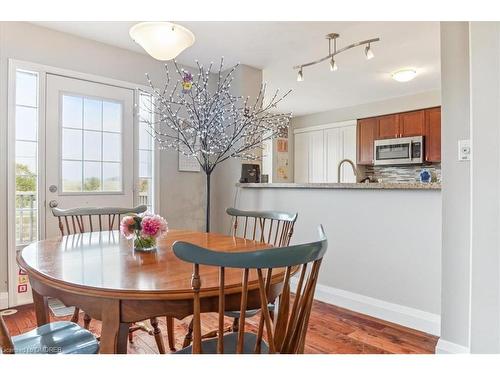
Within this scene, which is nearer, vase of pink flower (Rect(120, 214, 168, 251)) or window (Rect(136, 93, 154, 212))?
vase of pink flower (Rect(120, 214, 168, 251))

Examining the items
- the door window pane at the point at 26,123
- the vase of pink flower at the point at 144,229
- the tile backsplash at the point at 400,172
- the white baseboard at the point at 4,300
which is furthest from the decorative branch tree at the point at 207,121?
the tile backsplash at the point at 400,172

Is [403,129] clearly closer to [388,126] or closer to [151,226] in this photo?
[388,126]

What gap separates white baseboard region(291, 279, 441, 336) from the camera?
88.2 inches

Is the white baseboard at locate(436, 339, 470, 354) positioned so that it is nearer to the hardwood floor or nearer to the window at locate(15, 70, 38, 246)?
the hardwood floor

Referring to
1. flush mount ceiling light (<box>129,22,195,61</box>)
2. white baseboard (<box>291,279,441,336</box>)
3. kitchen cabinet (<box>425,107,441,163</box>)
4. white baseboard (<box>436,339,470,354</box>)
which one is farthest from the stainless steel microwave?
flush mount ceiling light (<box>129,22,195,61</box>)

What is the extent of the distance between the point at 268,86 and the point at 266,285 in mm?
4077

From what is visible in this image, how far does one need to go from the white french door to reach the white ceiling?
20.6 inches

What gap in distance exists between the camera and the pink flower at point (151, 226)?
150cm

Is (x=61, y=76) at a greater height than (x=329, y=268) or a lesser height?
greater

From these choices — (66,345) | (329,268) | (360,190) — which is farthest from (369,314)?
(66,345)

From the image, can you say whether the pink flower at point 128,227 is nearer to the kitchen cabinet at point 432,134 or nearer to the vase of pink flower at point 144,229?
the vase of pink flower at point 144,229

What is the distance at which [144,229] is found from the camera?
1500 millimetres

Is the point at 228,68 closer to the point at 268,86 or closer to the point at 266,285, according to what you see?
the point at 268,86

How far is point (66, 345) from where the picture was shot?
3.89 feet
